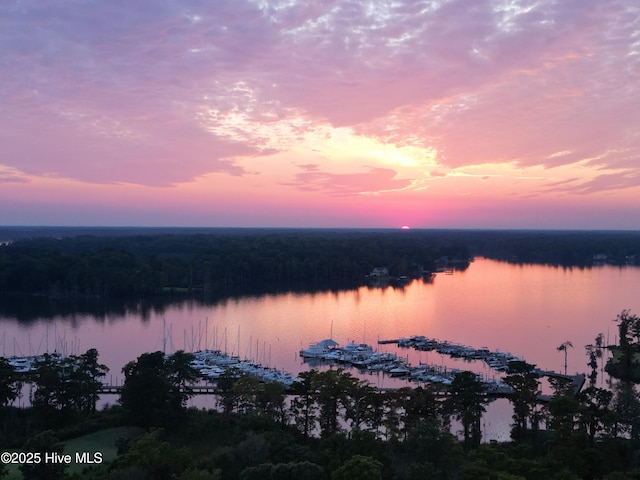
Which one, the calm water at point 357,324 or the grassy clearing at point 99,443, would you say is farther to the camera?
the calm water at point 357,324

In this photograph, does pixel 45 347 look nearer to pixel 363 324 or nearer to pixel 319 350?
pixel 319 350

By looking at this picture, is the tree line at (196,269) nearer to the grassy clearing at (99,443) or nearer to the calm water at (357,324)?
the calm water at (357,324)

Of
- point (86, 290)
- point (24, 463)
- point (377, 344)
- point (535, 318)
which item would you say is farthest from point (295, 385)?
point (86, 290)

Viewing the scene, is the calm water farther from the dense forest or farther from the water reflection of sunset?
the dense forest

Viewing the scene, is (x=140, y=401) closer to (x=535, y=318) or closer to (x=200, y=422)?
(x=200, y=422)

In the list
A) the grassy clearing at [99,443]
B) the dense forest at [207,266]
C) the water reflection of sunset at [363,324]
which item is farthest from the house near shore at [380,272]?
the grassy clearing at [99,443]
